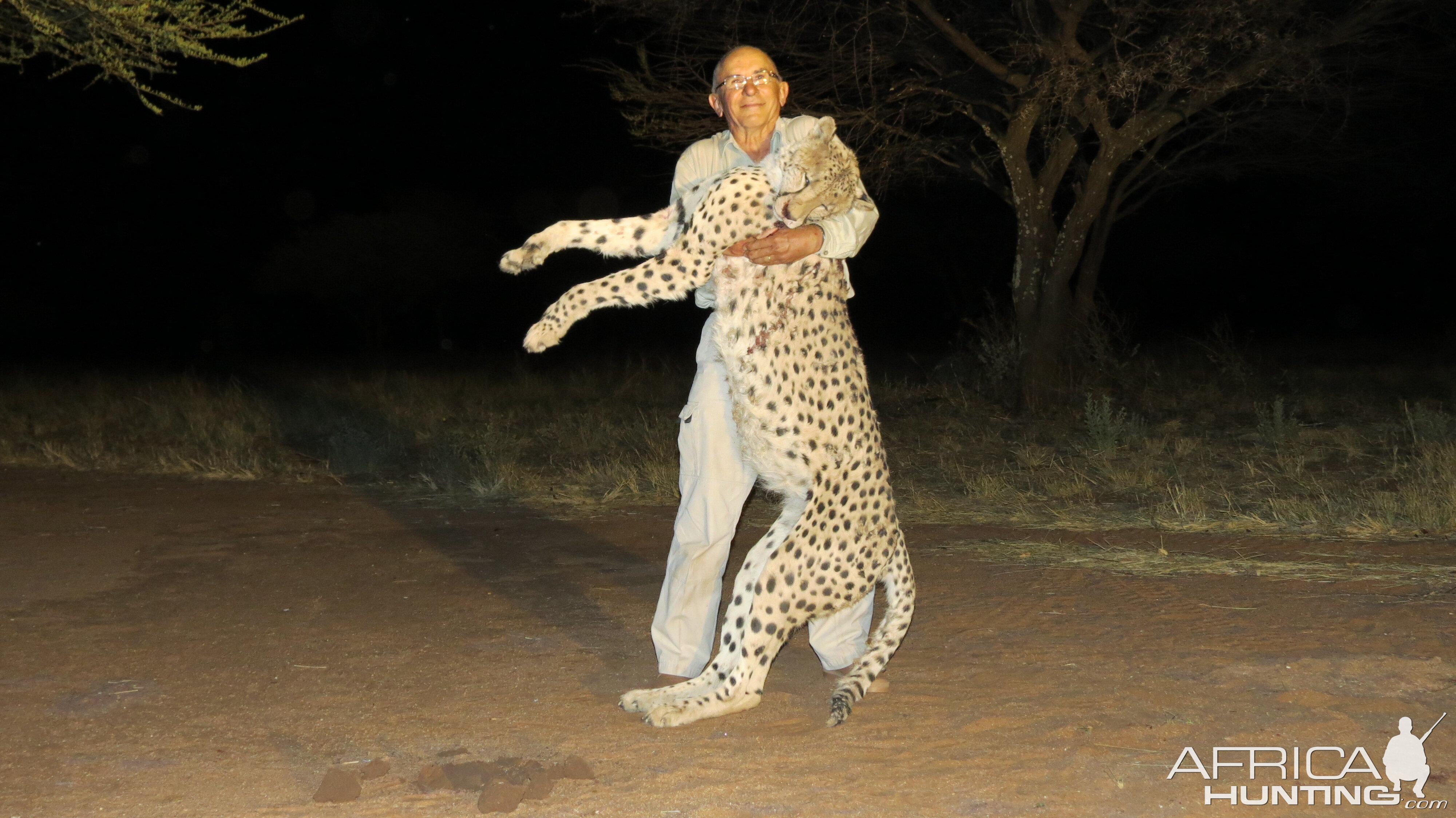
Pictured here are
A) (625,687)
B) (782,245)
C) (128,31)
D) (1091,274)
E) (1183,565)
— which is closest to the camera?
(782,245)

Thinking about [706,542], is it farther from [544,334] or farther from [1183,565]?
[1183,565]

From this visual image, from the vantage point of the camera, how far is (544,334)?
3.36 m

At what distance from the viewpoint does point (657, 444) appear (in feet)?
31.8

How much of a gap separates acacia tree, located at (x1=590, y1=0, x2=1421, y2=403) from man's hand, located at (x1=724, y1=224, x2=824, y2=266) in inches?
275

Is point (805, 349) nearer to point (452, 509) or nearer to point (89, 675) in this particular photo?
point (89, 675)

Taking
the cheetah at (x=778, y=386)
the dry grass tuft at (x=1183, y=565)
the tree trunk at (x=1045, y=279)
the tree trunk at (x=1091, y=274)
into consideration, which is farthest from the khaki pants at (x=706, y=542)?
the tree trunk at (x=1091, y=274)

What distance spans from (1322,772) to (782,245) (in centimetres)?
177

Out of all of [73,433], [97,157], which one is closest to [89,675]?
[73,433]

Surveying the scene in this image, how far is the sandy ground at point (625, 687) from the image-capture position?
312cm

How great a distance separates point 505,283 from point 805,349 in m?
31.2

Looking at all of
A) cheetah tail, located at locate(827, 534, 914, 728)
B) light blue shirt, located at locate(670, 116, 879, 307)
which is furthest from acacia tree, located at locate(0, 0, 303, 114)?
cheetah tail, located at locate(827, 534, 914, 728)

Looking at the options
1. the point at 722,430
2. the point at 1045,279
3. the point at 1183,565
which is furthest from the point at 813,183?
the point at 1045,279

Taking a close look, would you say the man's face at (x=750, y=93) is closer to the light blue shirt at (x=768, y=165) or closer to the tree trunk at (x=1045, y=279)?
the light blue shirt at (x=768, y=165)

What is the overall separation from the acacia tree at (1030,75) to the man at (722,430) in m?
6.76
